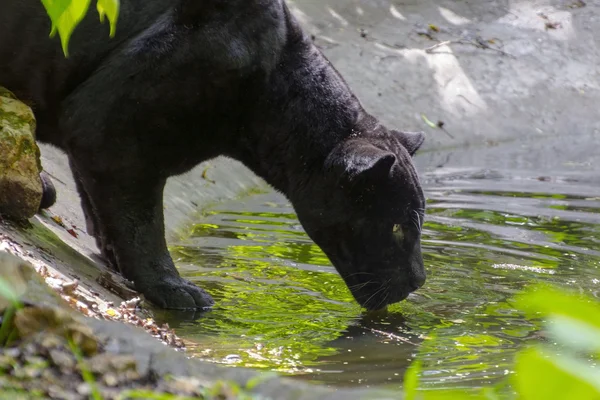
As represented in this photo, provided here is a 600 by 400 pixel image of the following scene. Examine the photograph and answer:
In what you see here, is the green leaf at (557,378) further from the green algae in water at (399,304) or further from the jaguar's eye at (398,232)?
the jaguar's eye at (398,232)

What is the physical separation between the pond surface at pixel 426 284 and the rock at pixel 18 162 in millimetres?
1026

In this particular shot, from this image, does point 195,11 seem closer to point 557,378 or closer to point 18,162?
point 18,162

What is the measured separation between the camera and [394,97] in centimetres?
A: 1180

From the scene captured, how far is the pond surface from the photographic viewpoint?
411 centimetres

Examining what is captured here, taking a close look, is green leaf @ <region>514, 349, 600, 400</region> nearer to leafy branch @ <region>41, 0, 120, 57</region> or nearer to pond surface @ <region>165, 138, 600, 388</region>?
leafy branch @ <region>41, 0, 120, 57</region>

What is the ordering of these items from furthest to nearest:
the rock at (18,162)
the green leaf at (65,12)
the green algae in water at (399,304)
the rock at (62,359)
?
the rock at (18,162)
the green algae in water at (399,304)
the rock at (62,359)
the green leaf at (65,12)

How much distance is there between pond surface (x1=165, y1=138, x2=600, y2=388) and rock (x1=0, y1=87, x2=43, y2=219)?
103cm

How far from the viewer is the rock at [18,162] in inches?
180

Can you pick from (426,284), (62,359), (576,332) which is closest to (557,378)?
(576,332)

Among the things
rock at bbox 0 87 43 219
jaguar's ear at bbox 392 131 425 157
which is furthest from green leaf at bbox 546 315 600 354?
jaguar's ear at bbox 392 131 425 157

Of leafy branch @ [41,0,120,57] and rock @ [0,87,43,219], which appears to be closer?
leafy branch @ [41,0,120,57]

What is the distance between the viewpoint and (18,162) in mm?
4629

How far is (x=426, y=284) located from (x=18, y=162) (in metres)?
2.58

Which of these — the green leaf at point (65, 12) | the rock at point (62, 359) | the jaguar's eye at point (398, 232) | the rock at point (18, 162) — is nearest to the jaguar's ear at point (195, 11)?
the rock at point (18, 162)
